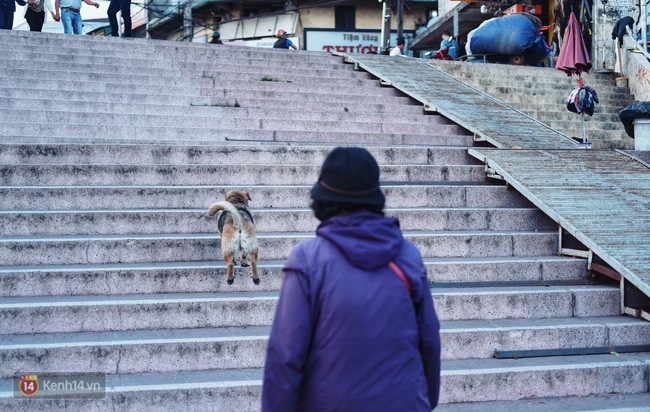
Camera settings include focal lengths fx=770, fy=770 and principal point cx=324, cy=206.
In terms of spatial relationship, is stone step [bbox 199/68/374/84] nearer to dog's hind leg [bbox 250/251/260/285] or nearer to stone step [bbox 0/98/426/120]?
stone step [bbox 0/98/426/120]

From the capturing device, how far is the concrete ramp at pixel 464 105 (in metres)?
10.3

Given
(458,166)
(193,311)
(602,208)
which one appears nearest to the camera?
(193,311)

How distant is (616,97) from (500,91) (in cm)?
256

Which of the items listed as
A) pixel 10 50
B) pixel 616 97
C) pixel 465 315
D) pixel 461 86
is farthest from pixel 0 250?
pixel 616 97

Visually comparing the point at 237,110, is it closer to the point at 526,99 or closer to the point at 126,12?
the point at 526,99

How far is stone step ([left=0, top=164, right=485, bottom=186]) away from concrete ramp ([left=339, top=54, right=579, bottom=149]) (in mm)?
1561

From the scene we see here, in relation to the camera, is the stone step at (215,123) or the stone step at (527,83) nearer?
the stone step at (215,123)

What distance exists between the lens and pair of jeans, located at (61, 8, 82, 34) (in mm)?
15609

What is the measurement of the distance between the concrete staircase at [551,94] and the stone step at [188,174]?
17.5 ft

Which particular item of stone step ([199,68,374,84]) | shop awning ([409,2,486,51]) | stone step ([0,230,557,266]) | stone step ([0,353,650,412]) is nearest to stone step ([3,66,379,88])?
stone step ([199,68,374,84])

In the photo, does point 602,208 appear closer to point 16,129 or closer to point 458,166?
point 458,166

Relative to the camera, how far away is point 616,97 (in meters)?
15.0

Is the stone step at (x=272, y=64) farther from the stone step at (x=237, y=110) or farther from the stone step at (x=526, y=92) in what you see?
the stone step at (x=526, y=92)

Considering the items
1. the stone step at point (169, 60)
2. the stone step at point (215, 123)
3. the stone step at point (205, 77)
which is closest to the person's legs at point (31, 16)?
the stone step at point (169, 60)
